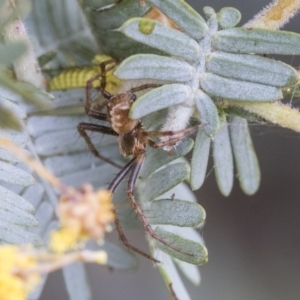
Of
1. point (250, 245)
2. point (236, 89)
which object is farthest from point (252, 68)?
point (250, 245)

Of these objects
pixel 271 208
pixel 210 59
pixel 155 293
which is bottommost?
pixel 155 293

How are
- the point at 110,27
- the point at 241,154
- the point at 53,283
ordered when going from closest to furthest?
the point at 110,27 < the point at 241,154 < the point at 53,283

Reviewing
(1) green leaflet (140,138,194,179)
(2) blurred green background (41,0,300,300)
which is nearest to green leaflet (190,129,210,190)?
(1) green leaflet (140,138,194,179)

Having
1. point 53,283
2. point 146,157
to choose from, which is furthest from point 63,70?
point 53,283

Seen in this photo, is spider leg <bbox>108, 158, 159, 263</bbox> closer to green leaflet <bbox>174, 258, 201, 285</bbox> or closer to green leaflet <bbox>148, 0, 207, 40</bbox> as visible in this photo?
green leaflet <bbox>174, 258, 201, 285</bbox>

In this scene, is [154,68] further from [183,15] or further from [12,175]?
[12,175]

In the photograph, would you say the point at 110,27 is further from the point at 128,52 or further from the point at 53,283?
the point at 53,283

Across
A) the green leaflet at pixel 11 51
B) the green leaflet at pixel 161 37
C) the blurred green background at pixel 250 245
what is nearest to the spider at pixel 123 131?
the green leaflet at pixel 161 37
